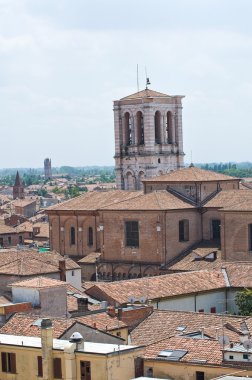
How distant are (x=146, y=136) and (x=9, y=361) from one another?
2041 inches

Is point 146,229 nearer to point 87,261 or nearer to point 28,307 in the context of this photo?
point 87,261

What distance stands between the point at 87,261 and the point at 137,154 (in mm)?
20979

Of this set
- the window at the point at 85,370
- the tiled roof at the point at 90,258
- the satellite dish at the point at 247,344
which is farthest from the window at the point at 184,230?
the window at the point at 85,370

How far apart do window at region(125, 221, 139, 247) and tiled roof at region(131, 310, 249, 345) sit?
19.0 m

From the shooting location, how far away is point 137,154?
8419 centimetres

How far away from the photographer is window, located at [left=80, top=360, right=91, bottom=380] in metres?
30.2

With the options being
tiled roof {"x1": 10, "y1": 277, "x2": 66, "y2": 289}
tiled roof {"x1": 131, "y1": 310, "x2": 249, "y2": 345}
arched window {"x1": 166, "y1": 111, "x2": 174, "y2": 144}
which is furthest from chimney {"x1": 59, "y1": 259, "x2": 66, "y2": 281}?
arched window {"x1": 166, "y1": 111, "x2": 174, "y2": 144}

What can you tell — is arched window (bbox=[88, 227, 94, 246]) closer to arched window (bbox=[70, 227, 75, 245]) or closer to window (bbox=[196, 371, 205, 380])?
arched window (bbox=[70, 227, 75, 245])

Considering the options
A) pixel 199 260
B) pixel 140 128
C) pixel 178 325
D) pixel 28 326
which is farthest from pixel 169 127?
pixel 28 326

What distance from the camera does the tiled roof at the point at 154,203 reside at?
6119 cm

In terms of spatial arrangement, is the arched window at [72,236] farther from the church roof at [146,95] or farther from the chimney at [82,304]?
the chimney at [82,304]

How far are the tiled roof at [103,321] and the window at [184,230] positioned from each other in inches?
813

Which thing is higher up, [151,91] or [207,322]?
[151,91]

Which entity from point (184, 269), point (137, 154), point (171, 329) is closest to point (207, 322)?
point (171, 329)
